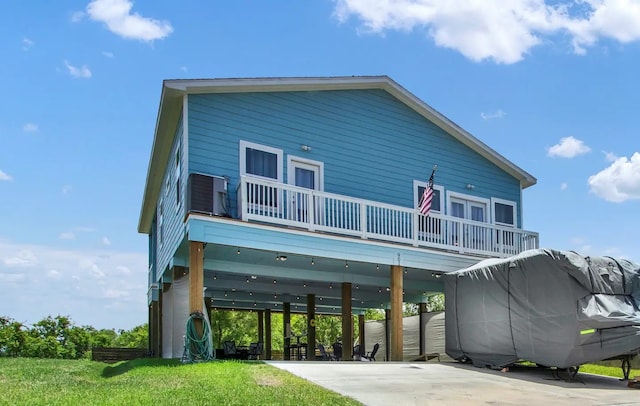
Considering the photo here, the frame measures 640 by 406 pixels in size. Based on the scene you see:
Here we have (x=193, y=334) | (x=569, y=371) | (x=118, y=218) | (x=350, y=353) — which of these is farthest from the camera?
(x=118, y=218)

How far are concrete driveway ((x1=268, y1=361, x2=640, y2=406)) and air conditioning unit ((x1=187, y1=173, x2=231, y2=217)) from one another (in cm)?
321

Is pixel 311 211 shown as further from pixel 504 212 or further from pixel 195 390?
pixel 504 212

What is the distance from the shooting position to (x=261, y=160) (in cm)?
1349

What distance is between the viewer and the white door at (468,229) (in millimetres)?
15109

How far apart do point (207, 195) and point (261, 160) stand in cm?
215

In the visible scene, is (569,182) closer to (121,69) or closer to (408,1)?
(408,1)

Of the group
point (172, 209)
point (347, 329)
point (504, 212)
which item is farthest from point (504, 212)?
point (172, 209)

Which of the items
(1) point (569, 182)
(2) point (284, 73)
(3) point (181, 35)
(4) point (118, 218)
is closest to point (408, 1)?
(2) point (284, 73)

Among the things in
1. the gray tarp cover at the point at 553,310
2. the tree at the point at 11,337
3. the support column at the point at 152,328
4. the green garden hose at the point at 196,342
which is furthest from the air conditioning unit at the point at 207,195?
the tree at the point at 11,337

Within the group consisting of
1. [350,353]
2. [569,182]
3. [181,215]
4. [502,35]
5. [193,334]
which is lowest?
[350,353]

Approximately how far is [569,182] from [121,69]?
1301 centimetres

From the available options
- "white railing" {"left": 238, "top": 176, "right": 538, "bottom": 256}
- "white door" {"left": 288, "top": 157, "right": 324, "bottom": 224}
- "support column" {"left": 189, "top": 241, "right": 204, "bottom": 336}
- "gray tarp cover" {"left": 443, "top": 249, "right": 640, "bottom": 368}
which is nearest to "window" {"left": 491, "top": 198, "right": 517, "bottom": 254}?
"white railing" {"left": 238, "top": 176, "right": 538, "bottom": 256}

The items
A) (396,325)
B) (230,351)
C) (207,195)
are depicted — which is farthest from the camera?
(230,351)

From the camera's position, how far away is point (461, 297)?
1287 cm
